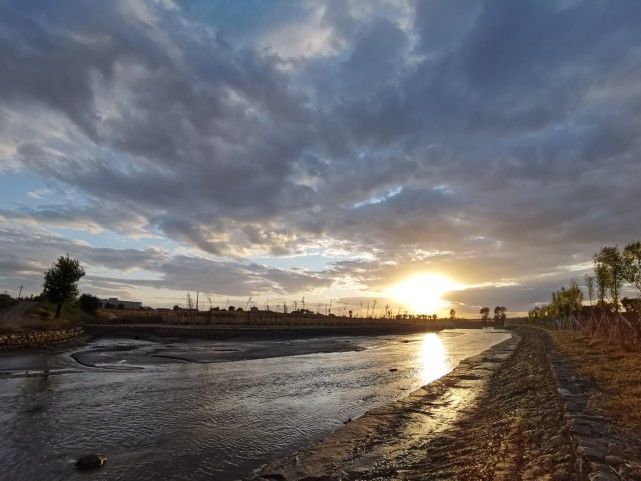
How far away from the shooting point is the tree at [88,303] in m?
76.8

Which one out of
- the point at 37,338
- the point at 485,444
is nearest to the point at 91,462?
the point at 485,444

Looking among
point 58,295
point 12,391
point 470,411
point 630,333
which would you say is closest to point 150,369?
point 12,391

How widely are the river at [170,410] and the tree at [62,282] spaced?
3184 centimetres

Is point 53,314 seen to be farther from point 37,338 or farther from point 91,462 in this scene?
point 91,462

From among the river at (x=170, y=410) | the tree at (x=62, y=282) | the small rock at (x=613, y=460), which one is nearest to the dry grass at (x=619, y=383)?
the small rock at (x=613, y=460)

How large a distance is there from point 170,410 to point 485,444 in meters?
12.5

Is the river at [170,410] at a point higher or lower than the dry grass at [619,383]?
lower

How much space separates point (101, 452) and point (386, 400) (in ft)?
40.3

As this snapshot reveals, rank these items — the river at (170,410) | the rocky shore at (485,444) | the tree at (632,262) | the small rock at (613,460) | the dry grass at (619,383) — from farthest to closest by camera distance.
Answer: the tree at (632,262) → the river at (170,410) → the dry grass at (619,383) → the rocky shore at (485,444) → the small rock at (613,460)

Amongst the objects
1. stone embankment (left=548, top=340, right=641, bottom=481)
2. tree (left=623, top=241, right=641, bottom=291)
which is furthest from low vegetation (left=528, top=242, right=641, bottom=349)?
stone embankment (left=548, top=340, right=641, bottom=481)

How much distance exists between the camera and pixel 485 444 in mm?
9961

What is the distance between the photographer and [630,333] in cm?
2694

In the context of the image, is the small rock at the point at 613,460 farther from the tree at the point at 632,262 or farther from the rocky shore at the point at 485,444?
the tree at the point at 632,262

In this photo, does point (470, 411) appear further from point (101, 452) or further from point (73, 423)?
point (73, 423)
